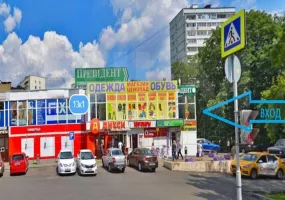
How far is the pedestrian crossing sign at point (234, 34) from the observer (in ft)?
25.5

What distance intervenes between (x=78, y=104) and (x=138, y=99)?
6663mm

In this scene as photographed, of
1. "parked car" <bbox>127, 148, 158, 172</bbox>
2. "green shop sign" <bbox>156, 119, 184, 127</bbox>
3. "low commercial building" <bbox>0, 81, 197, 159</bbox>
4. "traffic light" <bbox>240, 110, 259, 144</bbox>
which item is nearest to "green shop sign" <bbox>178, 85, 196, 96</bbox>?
"low commercial building" <bbox>0, 81, 197, 159</bbox>

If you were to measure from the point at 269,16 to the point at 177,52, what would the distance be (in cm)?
7638

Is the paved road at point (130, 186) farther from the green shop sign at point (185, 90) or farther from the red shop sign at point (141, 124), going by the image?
the green shop sign at point (185, 90)

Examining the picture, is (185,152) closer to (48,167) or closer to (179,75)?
(48,167)

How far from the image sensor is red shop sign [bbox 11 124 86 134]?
4322cm

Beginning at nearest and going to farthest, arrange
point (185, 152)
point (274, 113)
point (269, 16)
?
point (274, 113) < point (185, 152) < point (269, 16)

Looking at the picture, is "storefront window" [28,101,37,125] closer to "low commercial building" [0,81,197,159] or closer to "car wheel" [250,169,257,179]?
"low commercial building" [0,81,197,159]

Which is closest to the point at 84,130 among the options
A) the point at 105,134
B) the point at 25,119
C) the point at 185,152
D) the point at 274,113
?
the point at 105,134

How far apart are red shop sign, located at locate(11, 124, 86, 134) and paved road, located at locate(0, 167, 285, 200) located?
40.7ft

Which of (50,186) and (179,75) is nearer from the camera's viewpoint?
(50,186)

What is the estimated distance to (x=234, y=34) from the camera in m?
8.02

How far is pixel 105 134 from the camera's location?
4359cm

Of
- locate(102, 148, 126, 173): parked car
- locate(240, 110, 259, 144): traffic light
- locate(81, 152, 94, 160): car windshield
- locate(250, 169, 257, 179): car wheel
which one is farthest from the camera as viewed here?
locate(102, 148, 126, 173): parked car
